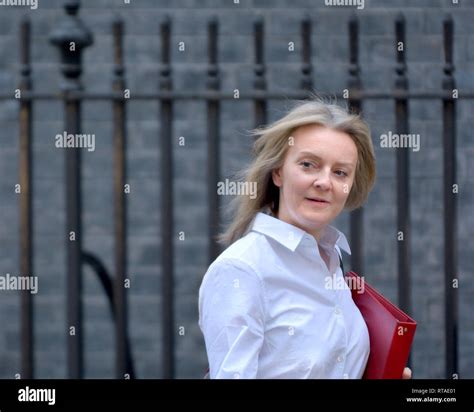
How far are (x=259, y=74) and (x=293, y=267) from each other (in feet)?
5.98

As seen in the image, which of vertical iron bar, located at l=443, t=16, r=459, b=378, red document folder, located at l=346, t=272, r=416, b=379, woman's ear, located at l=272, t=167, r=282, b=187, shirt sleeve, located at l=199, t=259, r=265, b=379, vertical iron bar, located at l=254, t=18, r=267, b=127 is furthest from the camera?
vertical iron bar, located at l=443, t=16, r=459, b=378

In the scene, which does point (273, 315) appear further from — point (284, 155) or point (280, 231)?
point (284, 155)

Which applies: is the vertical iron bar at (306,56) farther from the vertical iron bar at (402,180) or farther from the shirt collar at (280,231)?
the shirt collar at (280,231)

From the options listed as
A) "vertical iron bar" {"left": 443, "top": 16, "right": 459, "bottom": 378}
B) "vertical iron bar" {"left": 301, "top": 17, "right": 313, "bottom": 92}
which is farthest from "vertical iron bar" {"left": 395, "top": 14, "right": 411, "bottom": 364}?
"vertical iron bar" {"left": 301, "top": 17, "right": 313, "bottom": 92}

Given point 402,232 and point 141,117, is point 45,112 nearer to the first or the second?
point 141,117

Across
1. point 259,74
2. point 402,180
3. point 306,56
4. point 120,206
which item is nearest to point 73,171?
point 120,206

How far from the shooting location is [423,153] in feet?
18.4

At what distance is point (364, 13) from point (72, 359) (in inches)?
83.7

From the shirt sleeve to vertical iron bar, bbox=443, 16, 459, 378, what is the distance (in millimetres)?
2037

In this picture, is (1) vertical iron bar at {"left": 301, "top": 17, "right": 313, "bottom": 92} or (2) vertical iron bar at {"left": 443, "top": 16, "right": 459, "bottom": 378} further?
(2) vertical iron bar at {"left": 443, "top": 16, "right": 459, "bottom": 378}

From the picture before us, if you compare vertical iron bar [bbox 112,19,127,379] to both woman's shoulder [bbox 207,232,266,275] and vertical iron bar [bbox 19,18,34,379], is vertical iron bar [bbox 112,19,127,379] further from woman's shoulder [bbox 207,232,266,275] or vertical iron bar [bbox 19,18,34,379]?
Answer: woman's shoulder [bbox 207,232,266,275]

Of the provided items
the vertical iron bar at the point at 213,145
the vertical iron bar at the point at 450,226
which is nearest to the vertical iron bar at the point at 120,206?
the vertical iron bar at the point at 213,145

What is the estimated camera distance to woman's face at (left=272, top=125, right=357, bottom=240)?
104 inches
